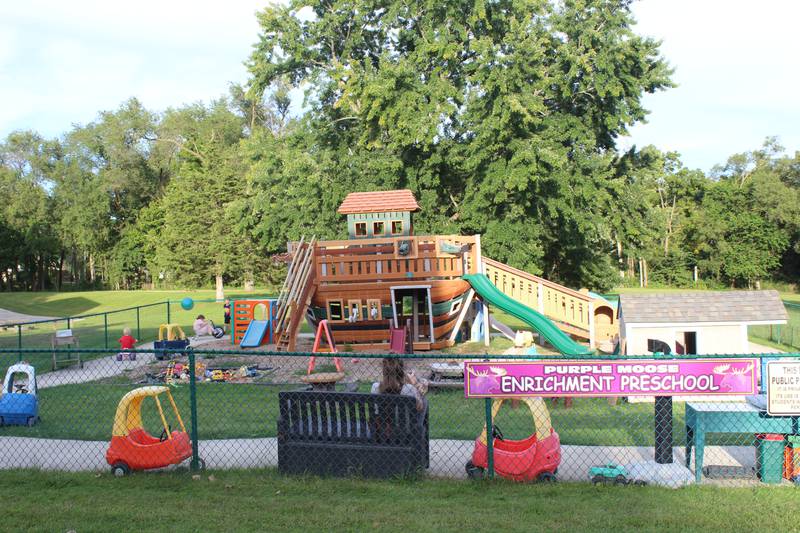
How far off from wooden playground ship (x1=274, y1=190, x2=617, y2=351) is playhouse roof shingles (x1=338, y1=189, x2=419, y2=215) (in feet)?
4.77

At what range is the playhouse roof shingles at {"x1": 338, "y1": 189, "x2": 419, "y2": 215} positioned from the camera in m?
20.1

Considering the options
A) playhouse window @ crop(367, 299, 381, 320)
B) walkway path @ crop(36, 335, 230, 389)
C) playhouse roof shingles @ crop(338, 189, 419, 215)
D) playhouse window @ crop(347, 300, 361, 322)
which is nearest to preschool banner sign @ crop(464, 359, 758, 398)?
playhouse window @ crop(367, 299, 381, 320)

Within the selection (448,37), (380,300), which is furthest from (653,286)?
(380,300)

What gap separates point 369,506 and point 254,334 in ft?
46.8

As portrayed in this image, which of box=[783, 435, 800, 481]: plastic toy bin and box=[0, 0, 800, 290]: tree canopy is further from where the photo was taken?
box=[0, 0, 800, 290]: tree canopy

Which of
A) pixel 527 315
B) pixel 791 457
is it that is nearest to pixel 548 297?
pixel 527 315

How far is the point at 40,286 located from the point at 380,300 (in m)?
61.1

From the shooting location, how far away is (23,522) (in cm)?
612

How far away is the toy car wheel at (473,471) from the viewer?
24.1 ft

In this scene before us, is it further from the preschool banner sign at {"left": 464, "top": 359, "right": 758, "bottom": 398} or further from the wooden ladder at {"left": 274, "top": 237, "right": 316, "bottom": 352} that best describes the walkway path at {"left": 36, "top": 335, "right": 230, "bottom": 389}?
the preschool banner sign at {"left": 464, "top": 359, "right": 758, "bottom": 398}

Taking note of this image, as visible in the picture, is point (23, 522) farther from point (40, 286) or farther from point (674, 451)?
point (40, 286)

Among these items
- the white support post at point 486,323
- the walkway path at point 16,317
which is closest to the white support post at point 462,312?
the white support post at point 486,323

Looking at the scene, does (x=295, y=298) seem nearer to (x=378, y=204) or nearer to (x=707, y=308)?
(x=378, y=204)

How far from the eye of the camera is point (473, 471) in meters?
7.37
